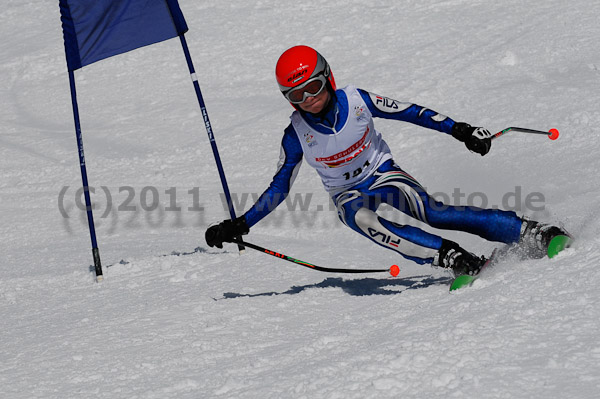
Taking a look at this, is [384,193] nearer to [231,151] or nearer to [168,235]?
[168,235]

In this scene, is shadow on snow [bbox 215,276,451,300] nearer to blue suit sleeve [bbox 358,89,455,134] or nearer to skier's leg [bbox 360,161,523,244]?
skier's leg [bbox 360,161,523,244]

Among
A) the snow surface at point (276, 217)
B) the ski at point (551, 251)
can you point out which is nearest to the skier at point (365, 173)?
the ski at point (551, 251)

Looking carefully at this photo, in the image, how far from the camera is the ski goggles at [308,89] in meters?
4.78

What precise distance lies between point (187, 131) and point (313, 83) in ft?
20.3

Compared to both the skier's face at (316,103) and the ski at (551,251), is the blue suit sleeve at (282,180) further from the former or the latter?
the ski at (551,251)

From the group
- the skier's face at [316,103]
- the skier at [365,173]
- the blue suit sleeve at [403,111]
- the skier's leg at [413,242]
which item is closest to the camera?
the skier's leg at [413,242]

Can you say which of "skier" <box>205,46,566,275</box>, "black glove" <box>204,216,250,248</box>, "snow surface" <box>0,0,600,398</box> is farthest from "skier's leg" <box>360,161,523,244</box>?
"black glove" <box>204,216,250,248</box>

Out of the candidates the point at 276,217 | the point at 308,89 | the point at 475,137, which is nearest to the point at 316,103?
the point at 308,89

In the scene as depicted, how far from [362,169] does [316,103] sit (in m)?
0.61

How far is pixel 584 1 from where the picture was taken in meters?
11.3

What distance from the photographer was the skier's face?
4.88 meters

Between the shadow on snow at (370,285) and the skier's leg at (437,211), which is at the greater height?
the skier's leg at (437,211)

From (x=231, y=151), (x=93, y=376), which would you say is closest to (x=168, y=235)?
(x=231, y=151)

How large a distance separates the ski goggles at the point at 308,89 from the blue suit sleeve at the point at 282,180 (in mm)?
415
